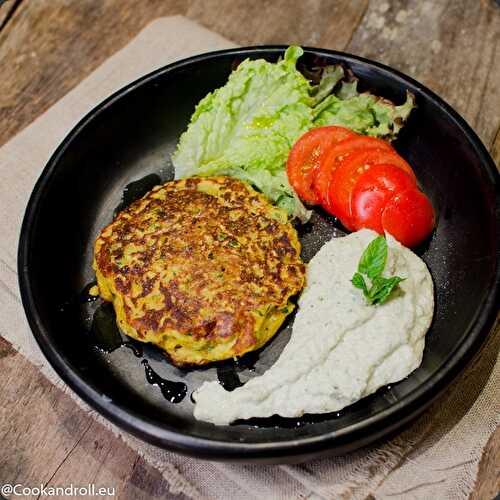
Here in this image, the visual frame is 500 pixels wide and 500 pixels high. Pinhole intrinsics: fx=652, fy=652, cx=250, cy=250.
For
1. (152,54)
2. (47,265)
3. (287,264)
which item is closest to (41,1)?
(152,54)

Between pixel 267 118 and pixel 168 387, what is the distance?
63.5 inches

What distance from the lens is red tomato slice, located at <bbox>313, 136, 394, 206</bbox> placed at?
3.33 m

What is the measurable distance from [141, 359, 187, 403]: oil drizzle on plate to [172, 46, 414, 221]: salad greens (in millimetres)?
1129

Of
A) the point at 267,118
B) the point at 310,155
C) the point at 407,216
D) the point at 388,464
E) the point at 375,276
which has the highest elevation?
the point at 267,118

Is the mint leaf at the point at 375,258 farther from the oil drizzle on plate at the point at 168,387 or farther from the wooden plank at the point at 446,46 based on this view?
the wooden plank at the point at 446,46

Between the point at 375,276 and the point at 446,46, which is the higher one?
the point at 375,276

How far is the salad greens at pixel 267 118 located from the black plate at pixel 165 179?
137mm

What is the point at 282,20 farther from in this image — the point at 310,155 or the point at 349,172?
the point at 349,172

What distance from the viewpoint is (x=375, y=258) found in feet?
9.21

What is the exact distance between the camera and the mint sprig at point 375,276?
2.77 metres

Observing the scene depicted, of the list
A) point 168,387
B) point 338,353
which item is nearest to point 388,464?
point 338,353

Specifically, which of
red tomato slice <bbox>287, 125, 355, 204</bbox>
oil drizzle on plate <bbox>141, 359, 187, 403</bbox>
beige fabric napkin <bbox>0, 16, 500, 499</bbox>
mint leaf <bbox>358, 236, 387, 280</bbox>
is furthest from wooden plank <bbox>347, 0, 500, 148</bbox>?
oil drizzle on plate <bbox>141, 359, 187, 403</bbox>

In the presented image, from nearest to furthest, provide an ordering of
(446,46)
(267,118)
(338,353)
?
(338,353) → (267,118) → (446,46)

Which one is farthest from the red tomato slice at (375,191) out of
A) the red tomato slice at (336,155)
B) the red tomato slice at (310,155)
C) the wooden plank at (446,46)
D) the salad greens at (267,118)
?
the wooden plank at (446,46)
